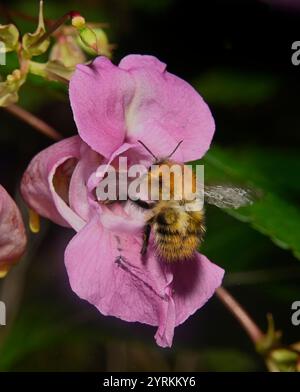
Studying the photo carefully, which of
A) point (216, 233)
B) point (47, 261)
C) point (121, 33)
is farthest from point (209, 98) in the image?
point (47, 261)

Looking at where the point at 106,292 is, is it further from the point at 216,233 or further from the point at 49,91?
the point at 216,233

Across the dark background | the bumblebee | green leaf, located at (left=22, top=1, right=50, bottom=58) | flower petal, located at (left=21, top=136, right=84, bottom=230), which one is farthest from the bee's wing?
the dark background

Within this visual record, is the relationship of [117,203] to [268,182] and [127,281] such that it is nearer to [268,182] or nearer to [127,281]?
[127,281]

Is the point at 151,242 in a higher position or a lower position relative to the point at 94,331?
higher

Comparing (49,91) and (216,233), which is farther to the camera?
(216,233)
